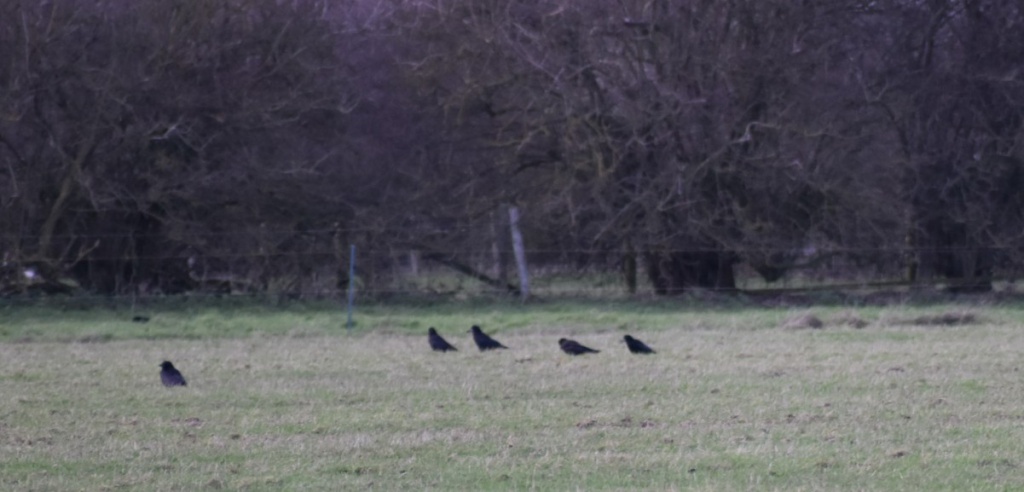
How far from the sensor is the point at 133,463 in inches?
320

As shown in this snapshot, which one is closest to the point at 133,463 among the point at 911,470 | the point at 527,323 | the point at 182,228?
the point at 911,470

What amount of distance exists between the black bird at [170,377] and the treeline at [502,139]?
1205cm

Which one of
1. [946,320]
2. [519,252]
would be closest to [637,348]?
[946,320]

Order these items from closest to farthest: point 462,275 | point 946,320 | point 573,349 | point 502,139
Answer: point 573,349
point 946,320
point 462,275
point 502,139

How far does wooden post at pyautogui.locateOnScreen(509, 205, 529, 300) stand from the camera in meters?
24.6

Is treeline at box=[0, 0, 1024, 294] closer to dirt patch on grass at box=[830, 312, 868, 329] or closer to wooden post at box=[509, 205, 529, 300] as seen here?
wooden post at box=[509, 205, 529, 300]

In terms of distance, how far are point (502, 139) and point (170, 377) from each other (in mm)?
15321

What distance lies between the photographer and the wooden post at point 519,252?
24.6m

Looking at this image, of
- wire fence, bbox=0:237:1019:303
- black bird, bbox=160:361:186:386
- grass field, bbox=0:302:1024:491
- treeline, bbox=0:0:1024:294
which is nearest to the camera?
grass field, bbox=0:302:1024:491

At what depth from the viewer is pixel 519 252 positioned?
25.0m

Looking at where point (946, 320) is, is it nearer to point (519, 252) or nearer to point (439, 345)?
point (439, 345)

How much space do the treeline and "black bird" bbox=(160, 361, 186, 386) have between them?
1205 cm

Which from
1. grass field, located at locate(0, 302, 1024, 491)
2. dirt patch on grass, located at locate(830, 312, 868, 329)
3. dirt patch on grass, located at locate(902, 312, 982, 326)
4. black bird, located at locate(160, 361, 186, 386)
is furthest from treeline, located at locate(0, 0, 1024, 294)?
black bird, located at locate(160, 361, 186, 386)

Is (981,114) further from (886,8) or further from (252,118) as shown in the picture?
(252,118)
